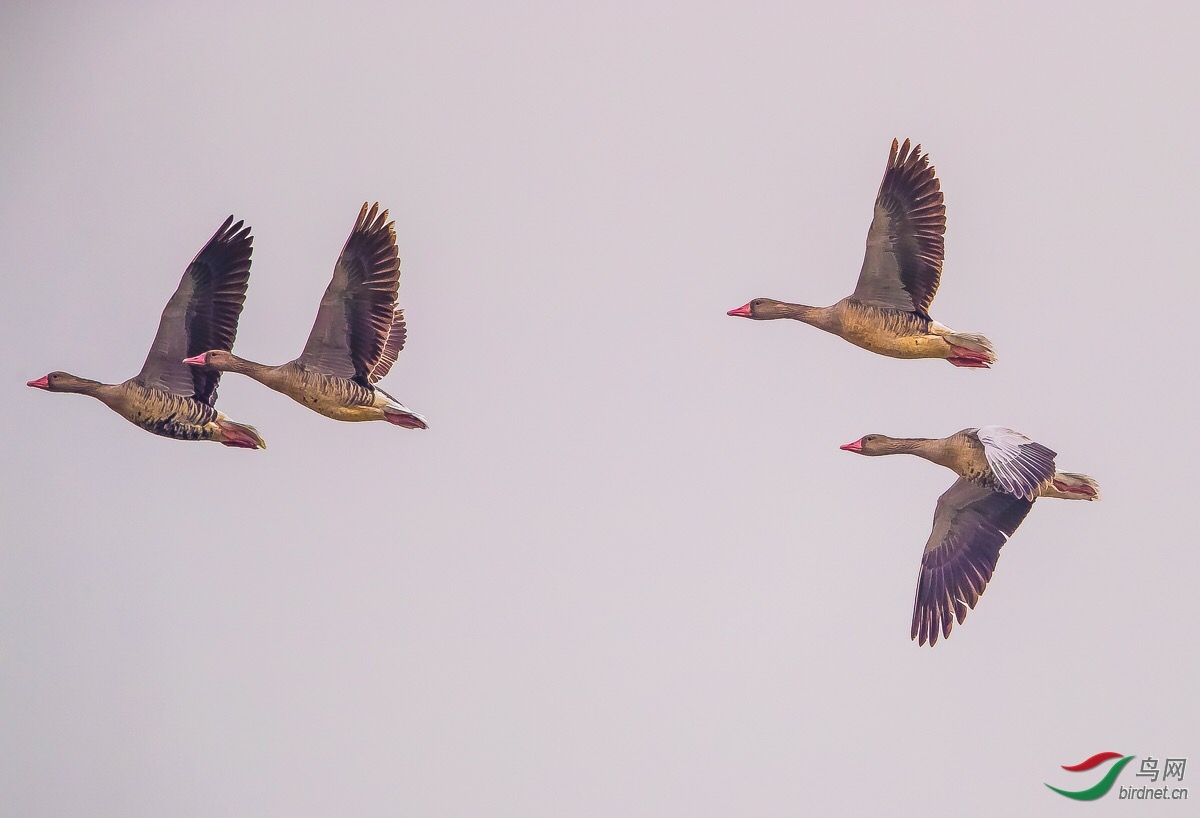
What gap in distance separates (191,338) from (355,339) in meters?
1.00

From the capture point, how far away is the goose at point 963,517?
736 centimetres

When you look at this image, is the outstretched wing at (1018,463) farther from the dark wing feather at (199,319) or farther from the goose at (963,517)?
the dark wing feather at (199,319)

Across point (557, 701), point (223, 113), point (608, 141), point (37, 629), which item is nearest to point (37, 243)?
point (223, 113)

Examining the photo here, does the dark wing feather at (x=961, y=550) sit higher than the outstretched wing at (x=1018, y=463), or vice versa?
the outstretched wing at (x=1018, y=463)

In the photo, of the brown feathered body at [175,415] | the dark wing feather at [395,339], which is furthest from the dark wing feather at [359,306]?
the dark wing feather at [395,339]

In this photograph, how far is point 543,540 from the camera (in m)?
9.42

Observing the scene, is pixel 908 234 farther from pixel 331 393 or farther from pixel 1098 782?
pixel 1098 782

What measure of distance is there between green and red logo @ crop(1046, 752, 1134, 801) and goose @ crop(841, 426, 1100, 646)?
5.24ft

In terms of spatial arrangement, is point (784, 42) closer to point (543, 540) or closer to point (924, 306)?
point (924, 306)

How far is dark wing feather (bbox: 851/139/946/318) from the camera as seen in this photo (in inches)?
290

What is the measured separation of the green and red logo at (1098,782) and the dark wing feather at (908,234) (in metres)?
3.02

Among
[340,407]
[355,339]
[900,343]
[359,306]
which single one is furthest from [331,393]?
[900,343]

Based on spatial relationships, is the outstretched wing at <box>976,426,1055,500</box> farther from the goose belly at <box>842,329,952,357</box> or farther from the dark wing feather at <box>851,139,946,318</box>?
the dark wing feather at <box>851,139,946,318</box>

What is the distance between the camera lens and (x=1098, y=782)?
8.75 metres
